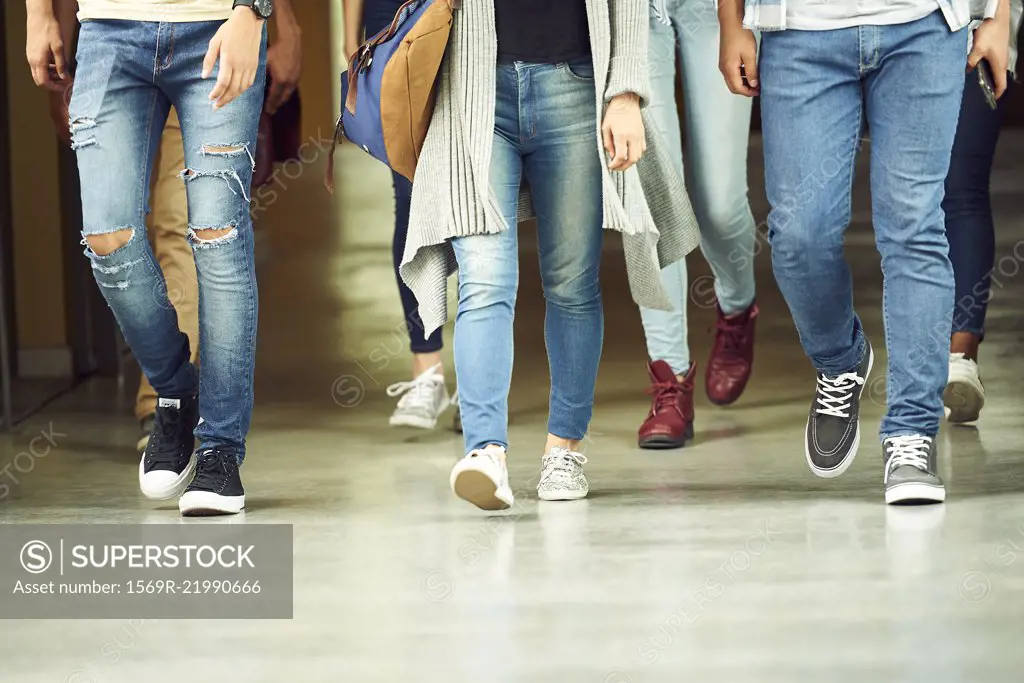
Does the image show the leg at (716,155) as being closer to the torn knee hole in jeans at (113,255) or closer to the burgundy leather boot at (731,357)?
the burgundy leather boot at (731,357)

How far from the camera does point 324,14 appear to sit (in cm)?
1277

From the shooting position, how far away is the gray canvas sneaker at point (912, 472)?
2703mm

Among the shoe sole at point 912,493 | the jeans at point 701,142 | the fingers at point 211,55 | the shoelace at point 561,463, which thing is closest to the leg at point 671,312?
the jeans at point 701,142

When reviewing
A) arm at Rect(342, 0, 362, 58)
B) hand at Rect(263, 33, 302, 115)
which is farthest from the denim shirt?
arm at Rect(342, 0, 362, 58)

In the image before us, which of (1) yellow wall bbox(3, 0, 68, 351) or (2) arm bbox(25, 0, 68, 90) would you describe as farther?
(1) yellow wall bbox(3, 0, 68, 351)

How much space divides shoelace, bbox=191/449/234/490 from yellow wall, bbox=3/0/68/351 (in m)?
1.84

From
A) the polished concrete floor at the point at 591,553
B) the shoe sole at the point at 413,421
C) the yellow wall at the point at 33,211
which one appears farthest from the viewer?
the yellow wall at the point at 33,211

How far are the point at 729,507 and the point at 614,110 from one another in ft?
2.37

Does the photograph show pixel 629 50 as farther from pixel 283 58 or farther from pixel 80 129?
pixel 80 129

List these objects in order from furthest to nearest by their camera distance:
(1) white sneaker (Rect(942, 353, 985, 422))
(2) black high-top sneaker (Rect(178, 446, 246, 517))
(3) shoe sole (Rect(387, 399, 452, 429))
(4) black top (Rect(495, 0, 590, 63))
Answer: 1. (3) shoe sole (Rect(387, 399, 452, 429))
2. (1) white sneaker (Rect(942, 353, 985, 422))
3. (2) black high-top sneaker (Rect(178, 446, 246, 517))
4. (4) black top (Rect(495, 0, 590, 63))

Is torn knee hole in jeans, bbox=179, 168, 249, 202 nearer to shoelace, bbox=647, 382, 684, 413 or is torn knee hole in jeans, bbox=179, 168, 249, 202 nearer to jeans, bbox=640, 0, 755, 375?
jeans, bbox=640, 0, 755, 375

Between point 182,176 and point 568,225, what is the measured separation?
0.67 meters

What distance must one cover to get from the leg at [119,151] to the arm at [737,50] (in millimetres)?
999

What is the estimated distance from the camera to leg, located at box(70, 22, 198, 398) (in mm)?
2646
